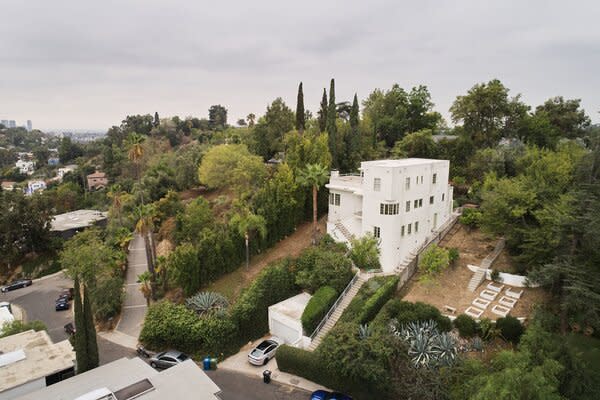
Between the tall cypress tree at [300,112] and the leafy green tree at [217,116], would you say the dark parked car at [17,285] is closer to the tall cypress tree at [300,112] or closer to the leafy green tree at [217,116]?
the tall cypress tree at [300,112]

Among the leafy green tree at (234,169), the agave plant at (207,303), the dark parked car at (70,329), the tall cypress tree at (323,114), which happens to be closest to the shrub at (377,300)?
the agave plant at (207,303)

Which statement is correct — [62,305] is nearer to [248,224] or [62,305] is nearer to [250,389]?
[248,224]

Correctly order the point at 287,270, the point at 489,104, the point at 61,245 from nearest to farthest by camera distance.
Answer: the point at 287,270 → the point at 489,104 → the point at 61,245

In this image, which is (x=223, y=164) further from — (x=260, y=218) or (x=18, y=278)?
(x=18, y=278)

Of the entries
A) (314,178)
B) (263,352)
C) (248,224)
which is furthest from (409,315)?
(248,224)

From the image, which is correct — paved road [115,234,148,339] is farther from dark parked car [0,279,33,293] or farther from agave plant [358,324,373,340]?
agave plant [358,324,373,340]

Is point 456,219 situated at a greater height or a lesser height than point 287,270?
greater

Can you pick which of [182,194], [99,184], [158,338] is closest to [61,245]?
[182,194]
